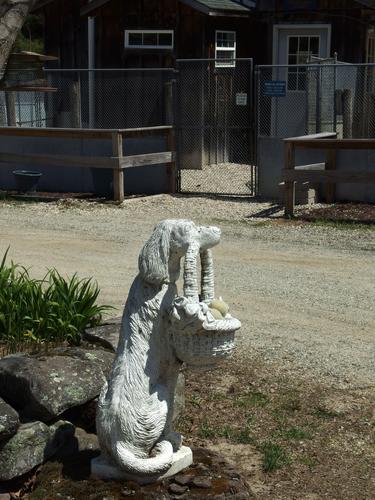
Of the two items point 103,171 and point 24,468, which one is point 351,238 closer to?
point 103,171

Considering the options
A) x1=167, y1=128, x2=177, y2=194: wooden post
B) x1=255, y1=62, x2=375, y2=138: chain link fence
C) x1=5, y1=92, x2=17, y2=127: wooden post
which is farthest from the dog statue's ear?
x1=5, y1=92, x2=17, y2=127: wooden post

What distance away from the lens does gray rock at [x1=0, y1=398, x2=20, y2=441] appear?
4.69 m

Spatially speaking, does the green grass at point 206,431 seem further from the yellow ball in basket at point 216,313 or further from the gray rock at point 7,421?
the yellow ball in basket at point 216,313

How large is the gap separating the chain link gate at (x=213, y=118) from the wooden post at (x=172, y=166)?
1607 mm

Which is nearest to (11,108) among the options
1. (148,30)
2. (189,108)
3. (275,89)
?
(189,108)

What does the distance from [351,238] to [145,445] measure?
328 inches

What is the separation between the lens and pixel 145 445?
4402mm

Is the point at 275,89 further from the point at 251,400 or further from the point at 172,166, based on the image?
the point at 251,400

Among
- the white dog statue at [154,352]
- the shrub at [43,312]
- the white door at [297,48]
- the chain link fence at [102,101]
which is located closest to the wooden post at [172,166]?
→ the chain link fence at [102,101]

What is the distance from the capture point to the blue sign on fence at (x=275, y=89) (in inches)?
635

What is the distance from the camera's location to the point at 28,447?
15.8ft

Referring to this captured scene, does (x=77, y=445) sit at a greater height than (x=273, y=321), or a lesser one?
greater

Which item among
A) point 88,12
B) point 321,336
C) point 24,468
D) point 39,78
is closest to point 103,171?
point 88,12

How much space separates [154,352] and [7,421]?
906mm
